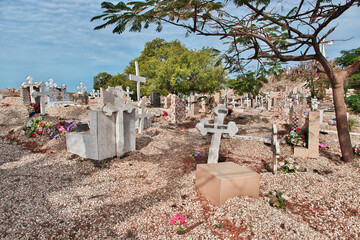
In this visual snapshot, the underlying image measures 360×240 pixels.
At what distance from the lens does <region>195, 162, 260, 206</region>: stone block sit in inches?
122

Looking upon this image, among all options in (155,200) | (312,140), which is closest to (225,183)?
(155,200)

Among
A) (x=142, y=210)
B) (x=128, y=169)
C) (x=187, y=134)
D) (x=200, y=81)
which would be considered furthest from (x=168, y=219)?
(x=200, y=81)

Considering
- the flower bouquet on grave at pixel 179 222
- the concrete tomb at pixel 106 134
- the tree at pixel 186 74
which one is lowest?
the flower bouquet on grave at pixel 179 222

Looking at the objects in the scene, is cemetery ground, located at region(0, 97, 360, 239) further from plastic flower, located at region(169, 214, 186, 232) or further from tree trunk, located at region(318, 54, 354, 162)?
tree trunk, located at region(318, 54, 354, 162)

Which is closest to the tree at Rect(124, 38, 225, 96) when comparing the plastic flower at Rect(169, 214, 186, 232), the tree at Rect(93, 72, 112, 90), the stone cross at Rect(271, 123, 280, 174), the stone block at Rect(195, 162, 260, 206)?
the tree at Rect(93, 72, 112, 90)

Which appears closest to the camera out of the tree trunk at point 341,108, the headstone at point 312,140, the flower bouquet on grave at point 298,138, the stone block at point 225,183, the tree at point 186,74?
the stone block at point 225,183

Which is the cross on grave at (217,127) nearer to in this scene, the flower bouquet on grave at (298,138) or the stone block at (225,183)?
the stone block at (225,183)

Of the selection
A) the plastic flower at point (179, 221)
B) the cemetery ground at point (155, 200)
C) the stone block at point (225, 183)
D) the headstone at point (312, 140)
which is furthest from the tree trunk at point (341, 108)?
the plastic flower at point (179, 221)

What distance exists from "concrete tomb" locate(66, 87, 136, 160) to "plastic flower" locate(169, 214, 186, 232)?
10.3ft

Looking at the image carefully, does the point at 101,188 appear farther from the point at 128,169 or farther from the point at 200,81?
the point at 200,81

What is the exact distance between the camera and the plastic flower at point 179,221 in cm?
265

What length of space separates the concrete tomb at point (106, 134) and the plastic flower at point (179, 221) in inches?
124

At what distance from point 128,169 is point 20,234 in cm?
249

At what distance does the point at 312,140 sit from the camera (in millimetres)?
5973
